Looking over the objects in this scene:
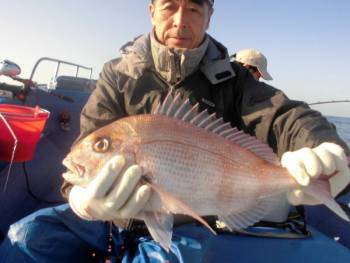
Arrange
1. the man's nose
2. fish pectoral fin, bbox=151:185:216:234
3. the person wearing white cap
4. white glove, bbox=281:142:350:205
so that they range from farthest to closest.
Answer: the person wearing white cap < the man's nose < white glove, bbox=281:142:350:205 < fish pectoral fin, bbox=151:185:216:234

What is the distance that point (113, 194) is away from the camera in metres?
2.00

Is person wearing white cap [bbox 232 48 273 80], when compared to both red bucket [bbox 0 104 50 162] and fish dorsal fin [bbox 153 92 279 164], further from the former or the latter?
fish dorsal fin [bbox 153 92 279 164]

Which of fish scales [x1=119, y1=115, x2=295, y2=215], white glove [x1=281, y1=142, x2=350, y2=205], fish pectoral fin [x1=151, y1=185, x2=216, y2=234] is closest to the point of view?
fish pectoral fin [x1=151, y1=185, x2=216, y2=234]

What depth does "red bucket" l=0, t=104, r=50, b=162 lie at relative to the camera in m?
3.48

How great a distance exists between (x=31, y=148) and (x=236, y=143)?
2.71 metres

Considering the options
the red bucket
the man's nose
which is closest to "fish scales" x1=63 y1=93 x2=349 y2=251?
the man's nose

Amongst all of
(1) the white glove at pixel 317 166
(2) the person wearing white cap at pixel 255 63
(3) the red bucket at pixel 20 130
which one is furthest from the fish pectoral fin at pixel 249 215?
(2) the person wearing white cap at pixel 255 63

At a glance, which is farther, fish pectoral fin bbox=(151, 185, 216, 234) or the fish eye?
the fish eye

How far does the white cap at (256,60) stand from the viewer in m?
6.71

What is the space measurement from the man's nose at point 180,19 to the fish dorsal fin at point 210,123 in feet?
3.37

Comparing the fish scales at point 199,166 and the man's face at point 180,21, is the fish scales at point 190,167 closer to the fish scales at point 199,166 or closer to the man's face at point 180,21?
the fish scales at point 199,166

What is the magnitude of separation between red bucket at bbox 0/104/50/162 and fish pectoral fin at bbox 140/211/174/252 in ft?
7.19

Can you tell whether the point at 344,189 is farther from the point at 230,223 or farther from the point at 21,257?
the point at 21,257

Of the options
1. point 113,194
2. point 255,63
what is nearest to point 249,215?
point 113,194
